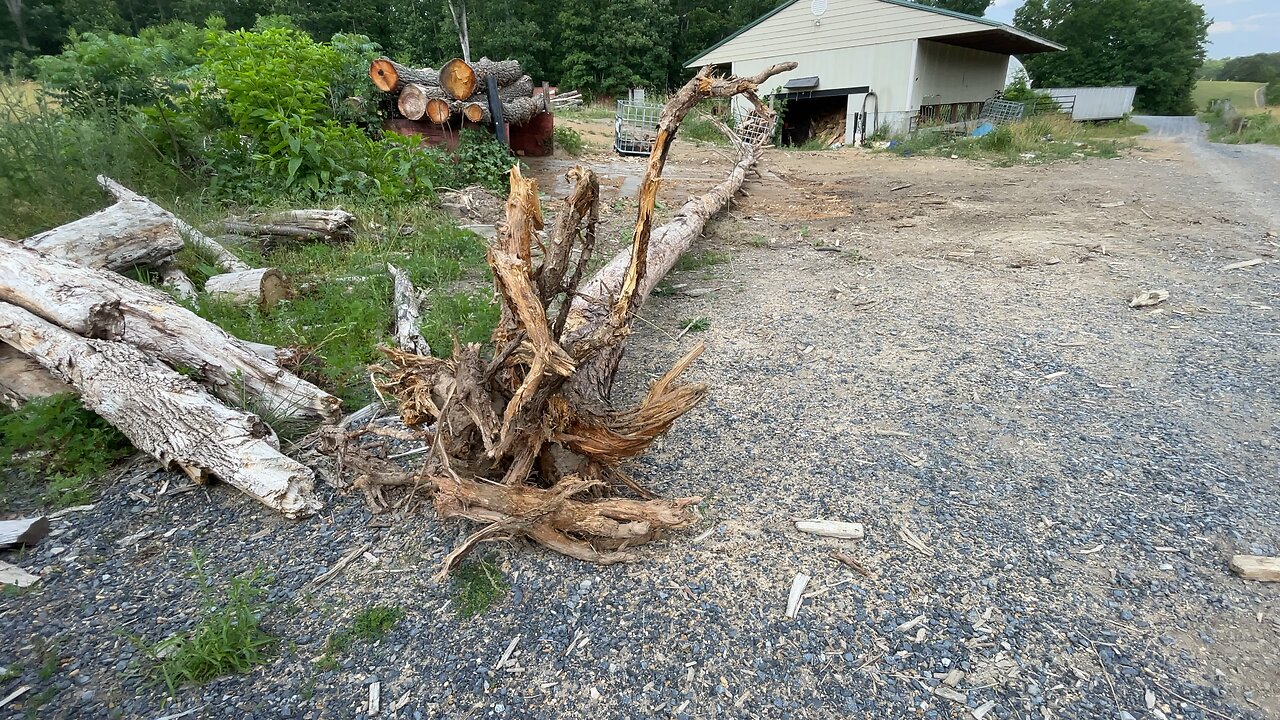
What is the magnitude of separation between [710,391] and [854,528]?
60.3 inches

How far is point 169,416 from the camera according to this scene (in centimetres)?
293

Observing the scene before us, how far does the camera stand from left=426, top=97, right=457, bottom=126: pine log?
30.9ft

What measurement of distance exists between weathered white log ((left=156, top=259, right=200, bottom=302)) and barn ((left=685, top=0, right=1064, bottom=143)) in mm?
15999

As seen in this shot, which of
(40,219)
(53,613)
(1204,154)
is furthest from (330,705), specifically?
(1204,154)

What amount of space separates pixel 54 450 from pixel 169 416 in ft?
2.71

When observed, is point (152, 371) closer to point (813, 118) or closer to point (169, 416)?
point (169, 416)

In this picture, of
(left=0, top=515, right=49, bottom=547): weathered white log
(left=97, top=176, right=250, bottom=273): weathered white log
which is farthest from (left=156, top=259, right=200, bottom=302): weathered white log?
(left=0, top=515, right=49, bottom=547): weathered white log

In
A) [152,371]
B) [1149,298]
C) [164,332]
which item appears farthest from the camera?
[1149,298]

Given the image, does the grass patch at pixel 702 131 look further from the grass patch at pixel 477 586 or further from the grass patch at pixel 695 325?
the grass patch at pixel 477 586

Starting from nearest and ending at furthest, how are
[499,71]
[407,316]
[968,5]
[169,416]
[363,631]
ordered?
[363,631] → [169,416] → [407,316] → [499,71] → [968,5]

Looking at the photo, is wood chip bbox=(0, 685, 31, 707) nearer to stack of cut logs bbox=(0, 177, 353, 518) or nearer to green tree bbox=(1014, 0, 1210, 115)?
stack of cut logs bbox=(0, 177, 353, 518)

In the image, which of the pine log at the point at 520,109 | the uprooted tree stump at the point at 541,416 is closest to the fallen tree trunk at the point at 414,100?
the pine log at the point at 520,109

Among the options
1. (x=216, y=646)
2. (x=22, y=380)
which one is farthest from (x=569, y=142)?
(x=216, y=646)

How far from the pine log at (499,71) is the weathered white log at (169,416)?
874cm
